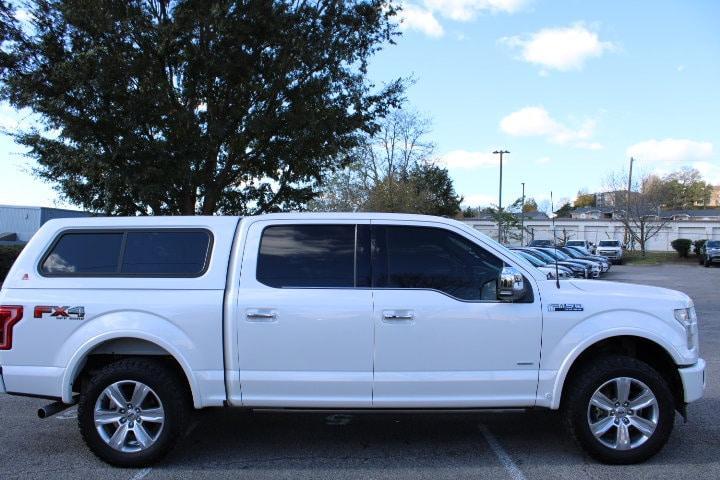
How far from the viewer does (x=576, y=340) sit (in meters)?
4.44

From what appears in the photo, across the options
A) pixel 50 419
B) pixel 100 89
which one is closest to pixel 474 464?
pixel 50 419

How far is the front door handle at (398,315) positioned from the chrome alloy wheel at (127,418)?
6.02 ft

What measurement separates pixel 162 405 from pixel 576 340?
3.16 m

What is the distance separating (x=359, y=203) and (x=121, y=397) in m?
47.9

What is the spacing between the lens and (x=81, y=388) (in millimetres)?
4781

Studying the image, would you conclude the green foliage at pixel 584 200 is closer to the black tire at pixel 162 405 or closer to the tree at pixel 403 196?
the tree at pixel 403 196

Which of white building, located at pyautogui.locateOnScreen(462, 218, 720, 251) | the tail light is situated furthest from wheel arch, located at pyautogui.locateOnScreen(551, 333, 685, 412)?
white building, located at pyautogui.locateOnScreen(462, 218, 720, 251)

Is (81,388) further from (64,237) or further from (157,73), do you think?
(157,73)

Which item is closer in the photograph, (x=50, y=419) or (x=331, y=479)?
(x=331, y=479)

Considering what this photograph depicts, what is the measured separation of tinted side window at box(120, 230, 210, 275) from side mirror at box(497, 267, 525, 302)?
2.28 meters

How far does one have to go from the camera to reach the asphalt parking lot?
14.2 ft

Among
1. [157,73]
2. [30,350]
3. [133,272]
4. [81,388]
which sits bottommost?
[81,388]

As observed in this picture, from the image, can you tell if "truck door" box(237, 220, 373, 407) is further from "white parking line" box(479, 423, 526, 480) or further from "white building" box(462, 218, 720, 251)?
"white building" box(462, 218, 720, 251)

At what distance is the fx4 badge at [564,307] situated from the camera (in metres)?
4.47
